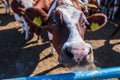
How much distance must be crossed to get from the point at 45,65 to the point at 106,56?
182 cm

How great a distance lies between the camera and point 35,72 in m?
6.62

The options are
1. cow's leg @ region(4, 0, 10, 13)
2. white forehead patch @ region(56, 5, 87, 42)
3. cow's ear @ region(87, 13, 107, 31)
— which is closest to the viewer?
white forehead patch @ region(56, 5, 87, 42)

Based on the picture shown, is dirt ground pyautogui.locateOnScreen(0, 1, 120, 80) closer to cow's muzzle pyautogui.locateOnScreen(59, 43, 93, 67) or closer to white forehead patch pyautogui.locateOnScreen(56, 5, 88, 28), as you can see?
white forehead patch pyautogui.locateOnScreen(56, 5, 88, 28)

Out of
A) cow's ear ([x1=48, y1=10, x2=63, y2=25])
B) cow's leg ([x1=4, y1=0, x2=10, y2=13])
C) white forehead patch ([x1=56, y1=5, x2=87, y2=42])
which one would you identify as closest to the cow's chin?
white forehead patch ([x1=56, y1=5, x2=87, y2=42])

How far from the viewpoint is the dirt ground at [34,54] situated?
6.74 metres

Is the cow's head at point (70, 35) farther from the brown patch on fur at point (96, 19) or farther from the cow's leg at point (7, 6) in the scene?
the cow's leg at point (7, 6)

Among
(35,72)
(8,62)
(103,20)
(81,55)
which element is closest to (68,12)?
(103,20)

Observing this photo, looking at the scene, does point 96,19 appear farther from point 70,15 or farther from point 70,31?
point 70,31

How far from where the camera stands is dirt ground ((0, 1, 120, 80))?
6.74m

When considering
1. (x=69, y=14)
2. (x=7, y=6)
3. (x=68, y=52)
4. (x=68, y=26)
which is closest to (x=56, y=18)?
(x=69, y=14)

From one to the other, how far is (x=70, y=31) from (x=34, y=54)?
2810 millimetres

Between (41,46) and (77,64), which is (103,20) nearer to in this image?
(77,64)

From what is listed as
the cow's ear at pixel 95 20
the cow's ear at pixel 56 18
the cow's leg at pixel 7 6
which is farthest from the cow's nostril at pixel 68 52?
the cow's leg at pixel 7 6

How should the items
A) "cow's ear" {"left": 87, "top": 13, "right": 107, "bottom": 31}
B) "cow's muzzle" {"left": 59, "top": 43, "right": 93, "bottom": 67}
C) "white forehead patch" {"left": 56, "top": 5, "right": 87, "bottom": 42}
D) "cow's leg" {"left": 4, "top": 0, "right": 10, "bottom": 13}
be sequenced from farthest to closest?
"cow's leg" {"left": 4, "top": 0, "right": 10, "bottom": 13} → "cow's ear" {"left": 87, "top": 13, "right": 107, "bottom": 31} → "white forehead patch" {"left": 56, "top": 5, "right": 87, "bottom": 42} → "cow's muzzle" {"left": 59, "top": 43, "right": 93, "bottom": 67}
